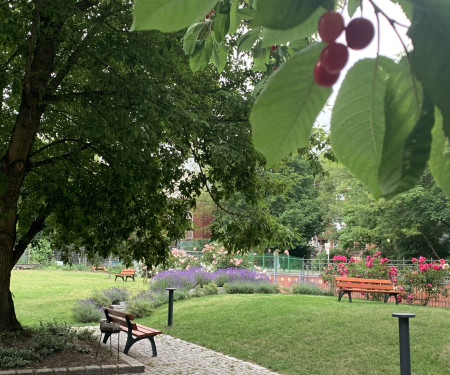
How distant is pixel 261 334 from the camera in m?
11.1

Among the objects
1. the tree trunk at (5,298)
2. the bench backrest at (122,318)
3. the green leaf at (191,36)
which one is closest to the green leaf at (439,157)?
the green leaf at (191,36)

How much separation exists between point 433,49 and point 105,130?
630cm

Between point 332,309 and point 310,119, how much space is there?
13274mm

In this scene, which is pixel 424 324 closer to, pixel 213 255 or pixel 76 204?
pixel 76 204

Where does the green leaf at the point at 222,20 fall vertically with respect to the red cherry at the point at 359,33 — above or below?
above

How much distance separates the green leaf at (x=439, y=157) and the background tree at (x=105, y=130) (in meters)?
5.63

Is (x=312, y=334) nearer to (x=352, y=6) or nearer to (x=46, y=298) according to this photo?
(x=352, y=6)

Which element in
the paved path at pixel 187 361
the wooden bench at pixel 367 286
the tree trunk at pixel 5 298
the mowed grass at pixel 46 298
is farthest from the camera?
the wooden bench at pixel 367 286

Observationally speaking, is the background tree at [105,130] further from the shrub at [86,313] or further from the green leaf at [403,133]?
the green leaf at [403,133]

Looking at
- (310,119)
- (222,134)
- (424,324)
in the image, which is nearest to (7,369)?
(222,134)

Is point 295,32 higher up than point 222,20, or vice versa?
point 222,20

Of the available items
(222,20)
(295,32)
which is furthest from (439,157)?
(222,20)

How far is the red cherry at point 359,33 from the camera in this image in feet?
1.14

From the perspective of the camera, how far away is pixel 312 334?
10.5 m
